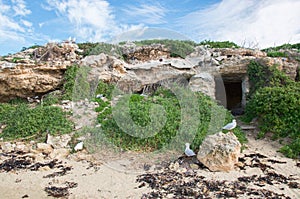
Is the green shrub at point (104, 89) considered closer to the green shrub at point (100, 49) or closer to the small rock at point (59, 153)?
the green shrub at point (100, 49)

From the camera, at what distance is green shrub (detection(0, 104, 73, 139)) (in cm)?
674

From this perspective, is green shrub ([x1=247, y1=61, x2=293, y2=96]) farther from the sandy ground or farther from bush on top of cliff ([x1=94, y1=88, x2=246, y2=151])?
the sandy ground

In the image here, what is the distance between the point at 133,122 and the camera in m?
6.48

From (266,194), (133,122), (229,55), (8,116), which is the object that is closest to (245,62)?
(229,55)

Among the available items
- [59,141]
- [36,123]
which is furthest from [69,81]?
[59,141]

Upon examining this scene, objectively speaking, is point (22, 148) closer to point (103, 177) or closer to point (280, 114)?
point (103, 177)

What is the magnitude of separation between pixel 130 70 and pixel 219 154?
5.67 meters

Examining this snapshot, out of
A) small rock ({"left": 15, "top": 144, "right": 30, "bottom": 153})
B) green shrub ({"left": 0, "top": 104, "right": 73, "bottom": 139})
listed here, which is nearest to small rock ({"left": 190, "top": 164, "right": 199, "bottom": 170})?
green shrub ({"left": 0, "top": 104, "right": 73, "bottom": 139})

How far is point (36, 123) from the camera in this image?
6.95 meters

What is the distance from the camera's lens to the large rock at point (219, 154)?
506cm

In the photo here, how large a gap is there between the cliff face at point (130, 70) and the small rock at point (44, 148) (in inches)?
136

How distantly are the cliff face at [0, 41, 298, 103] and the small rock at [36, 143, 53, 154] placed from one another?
3455 millimetres

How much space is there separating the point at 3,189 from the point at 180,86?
5.98 metres

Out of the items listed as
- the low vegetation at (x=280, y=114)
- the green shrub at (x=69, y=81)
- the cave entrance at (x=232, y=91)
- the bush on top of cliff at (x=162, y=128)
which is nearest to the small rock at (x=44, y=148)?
the bush on top of cliff at (x=162, y=128)
